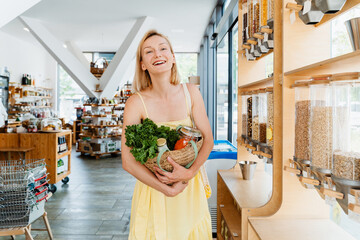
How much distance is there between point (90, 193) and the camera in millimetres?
4906

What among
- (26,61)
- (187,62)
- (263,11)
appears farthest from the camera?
(187,62)

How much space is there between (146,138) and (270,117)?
0.81m

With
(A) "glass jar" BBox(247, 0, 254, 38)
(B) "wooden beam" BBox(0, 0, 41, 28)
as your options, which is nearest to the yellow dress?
(A) "glass jar" BBox(247, 0, 254, 38)

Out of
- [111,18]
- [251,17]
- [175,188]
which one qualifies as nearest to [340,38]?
[251,17]

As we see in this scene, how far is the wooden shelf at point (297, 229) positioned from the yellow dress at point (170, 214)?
0.29 meters

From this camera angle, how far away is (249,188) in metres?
2.08

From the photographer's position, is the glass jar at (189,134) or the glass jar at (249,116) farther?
the glass jar at (249,116)

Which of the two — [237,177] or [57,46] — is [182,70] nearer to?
[57,46]

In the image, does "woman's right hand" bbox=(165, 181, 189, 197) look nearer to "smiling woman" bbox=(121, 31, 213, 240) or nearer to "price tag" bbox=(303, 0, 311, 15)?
"smiling woman" bbox=(121, 31, 213, 240)

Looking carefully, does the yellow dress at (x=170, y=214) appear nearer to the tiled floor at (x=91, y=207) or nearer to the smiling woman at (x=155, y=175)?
the smiling woman at (x=155, y=175)

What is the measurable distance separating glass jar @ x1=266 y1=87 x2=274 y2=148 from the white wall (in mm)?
9454

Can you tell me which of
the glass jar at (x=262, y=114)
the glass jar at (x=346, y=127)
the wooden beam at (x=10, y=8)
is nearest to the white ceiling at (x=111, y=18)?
the wooden beam at (x=10, y=8)

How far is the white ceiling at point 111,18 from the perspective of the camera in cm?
670

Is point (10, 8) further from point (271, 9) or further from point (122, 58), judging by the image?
point (122, 58)
